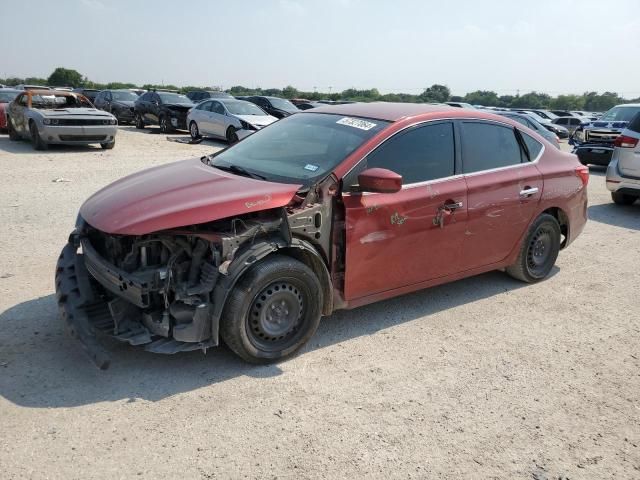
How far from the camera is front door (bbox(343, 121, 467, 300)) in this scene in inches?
158

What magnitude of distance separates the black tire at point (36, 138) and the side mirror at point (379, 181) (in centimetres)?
1165

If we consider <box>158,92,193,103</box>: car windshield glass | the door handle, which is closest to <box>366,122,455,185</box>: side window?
the door handle

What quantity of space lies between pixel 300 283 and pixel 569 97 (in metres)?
65.7

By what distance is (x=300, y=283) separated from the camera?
380 cm

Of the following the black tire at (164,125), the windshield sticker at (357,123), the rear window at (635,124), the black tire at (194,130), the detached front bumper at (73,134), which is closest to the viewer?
the windshield sticker at (357,123)

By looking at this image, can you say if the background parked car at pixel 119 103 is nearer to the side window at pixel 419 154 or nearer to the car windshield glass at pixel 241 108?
the car windshield glass at pixel 241 108

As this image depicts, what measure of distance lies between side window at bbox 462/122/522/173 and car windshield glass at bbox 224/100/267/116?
1286 centimetres

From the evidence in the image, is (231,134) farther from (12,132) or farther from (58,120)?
(12,132)

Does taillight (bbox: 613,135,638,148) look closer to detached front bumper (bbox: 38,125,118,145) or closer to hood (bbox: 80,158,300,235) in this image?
hood (bbox: 80,158,300,235)

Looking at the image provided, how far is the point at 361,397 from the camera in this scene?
348cm

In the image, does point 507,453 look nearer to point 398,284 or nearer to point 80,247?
point 398,284

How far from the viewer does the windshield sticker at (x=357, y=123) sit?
436cm

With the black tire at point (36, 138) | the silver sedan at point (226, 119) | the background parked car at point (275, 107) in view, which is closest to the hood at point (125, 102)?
the background parked car at point (275, 107)

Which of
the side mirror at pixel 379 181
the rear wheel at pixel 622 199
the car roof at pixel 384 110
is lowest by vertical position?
the rear wheel at pixel 622 199
